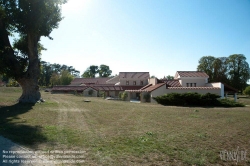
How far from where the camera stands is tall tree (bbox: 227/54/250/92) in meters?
59.4

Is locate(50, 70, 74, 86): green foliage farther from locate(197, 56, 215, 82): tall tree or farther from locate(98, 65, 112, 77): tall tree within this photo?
locate(197, 56, 215, 82): tall tree

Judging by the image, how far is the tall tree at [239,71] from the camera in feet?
195

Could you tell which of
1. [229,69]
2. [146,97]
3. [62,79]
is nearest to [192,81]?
[146,97]

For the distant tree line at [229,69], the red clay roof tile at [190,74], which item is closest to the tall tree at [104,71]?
the distant tree line at [229,69]

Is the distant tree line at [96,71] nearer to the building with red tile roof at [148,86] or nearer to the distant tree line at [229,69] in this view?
the building with red tile roof at [148,86]

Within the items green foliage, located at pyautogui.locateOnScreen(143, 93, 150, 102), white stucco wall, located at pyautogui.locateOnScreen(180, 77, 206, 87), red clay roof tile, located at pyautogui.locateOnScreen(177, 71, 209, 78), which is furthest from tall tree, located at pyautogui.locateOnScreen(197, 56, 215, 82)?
green foliage, located at pyautogui.locateOnScreen(143, 93, 150, 102)

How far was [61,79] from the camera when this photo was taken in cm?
7950

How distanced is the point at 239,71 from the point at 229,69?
115 inches

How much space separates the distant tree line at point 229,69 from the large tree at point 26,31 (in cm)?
5124

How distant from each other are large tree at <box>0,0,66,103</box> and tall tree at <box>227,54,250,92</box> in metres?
56.7

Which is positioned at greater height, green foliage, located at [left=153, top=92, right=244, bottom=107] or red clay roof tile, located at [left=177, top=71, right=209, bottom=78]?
red clay roof tile, located at [left=177, top=71, right=209, bottom=78]

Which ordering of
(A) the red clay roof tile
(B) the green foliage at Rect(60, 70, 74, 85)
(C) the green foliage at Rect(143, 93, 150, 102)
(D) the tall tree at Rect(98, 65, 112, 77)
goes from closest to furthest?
(C) the green foliage at Rect(143, 93, 150, 102), (A) the red clay roof tile, (B) the green foliage at Rect(60, 70, 74, 85), (D) the tall tree at Rect(98, 65, 112, 77)

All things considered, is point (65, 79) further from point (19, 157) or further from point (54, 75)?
point (19, 157)

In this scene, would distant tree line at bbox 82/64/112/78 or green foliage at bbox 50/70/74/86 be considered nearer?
green foliage at bbox 50/70/74/86
